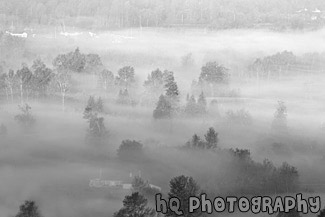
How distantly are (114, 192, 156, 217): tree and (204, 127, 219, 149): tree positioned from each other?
1.67 metres

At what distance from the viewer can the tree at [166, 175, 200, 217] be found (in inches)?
185

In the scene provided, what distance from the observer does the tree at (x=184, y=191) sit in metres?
4.70

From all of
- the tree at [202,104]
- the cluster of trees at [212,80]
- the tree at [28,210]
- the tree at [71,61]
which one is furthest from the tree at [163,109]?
the tree at [28,210]

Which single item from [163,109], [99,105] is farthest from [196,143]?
[99,105]

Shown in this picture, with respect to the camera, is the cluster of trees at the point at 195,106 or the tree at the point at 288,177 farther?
the cluster of trees at the point at 195,106

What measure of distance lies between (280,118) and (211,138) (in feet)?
4.38

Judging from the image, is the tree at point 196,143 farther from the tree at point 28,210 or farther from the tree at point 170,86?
the tree at point 28,210

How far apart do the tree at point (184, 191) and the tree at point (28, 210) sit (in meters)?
1.08

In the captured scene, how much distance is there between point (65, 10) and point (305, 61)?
3.73 m

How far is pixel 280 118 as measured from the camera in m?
7.16

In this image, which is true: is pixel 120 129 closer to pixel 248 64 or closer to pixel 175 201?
pixel 175 201

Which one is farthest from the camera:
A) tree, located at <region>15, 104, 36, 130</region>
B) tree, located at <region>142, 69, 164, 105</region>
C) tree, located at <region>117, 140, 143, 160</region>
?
tree, located at <region>142, 69, 164, 105</region>

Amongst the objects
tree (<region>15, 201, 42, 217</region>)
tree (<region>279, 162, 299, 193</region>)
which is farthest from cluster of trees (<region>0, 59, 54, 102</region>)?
tree (<region>279, 162, 299, 193</region>)

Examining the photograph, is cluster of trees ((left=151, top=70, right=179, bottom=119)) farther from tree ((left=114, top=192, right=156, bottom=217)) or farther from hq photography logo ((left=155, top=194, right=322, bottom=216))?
tree ((left=114, top=192, right=156, bottom=217))
